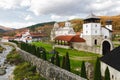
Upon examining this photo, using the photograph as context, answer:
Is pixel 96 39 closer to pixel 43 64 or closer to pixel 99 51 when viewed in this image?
pixel 99 51

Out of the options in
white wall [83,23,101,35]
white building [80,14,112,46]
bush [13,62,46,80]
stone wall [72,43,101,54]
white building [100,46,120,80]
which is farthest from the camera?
white wall [83,23,101,35]

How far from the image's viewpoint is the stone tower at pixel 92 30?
81625mm

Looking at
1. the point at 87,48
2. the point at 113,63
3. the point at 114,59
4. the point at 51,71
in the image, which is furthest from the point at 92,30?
the point at 113,63

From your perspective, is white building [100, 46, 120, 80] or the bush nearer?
white building [100, 46, 120, 80]

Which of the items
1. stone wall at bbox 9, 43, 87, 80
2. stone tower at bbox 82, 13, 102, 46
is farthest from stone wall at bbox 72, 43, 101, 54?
stone wall at bbox 9, 43, 87, 80

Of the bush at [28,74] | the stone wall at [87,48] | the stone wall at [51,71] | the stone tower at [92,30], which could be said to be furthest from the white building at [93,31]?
the bush at [28,74]

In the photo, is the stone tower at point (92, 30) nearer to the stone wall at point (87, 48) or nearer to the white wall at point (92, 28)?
the white wall at point (92, 28)

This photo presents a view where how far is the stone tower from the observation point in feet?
268

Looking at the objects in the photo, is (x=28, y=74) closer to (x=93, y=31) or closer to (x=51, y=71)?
(x=51, y=71)

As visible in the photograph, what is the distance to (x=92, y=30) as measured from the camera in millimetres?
82438

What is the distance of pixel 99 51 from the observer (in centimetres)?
6131

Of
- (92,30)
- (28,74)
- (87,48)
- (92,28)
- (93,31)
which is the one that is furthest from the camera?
(93,31)

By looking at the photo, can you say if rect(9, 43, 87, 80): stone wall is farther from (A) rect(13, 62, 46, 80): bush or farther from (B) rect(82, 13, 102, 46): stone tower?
(B) rect(82, 13, 102, 46): stone tower

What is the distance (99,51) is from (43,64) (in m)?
20.4
